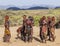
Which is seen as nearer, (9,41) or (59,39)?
(9,41)

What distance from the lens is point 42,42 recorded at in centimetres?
2017

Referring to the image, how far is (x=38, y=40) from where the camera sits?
20.6 m

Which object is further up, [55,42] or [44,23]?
[44,23]

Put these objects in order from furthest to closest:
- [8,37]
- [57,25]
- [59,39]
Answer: [57,25] < [59,39] < [8,37]

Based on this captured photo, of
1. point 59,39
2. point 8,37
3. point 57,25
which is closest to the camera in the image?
point 8,37

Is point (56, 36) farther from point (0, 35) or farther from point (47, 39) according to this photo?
point (0, 35)

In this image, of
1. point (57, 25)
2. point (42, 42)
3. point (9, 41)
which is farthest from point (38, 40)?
point (57, 25)

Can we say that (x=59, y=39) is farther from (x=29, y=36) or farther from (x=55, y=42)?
(x=29, y=36)

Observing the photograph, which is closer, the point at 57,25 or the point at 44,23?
the point at 44,23

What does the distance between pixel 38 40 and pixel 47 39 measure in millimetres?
604

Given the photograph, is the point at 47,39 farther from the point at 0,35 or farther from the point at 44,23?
the point at 0,35

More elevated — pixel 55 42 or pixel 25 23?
pixel 25 23

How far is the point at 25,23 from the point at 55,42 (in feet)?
7.65

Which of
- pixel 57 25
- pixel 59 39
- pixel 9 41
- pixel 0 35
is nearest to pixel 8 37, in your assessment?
pixel 9 41
